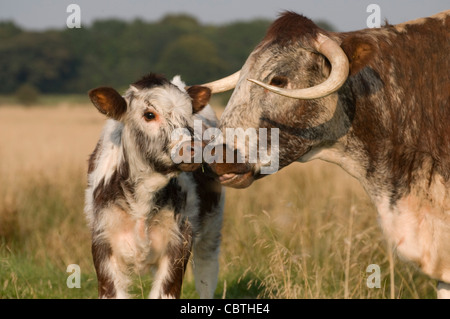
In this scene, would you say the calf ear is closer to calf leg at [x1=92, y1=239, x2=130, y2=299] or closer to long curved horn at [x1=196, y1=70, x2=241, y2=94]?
long curved horn at [x1=196, y1=70, x2=241, y2=94]

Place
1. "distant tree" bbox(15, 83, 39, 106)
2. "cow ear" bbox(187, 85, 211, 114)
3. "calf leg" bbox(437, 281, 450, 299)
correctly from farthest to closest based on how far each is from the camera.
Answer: "distant tree" bbox(15, 83, 39, 106)
"cow ear" bbox(187, 85, 211, 114)
"calf leg" bbox(437, 281, 450, 299)

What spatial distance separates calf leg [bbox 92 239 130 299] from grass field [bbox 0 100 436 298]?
0.18 m

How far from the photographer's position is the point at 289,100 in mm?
4453

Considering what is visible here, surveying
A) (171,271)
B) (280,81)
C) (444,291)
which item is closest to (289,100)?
(280,81)

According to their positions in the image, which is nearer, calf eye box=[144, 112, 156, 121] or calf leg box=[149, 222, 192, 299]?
calf eye box=[144, 112, 156, 121]

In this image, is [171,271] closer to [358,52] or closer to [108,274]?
[108,274]

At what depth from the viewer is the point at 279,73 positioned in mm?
4422

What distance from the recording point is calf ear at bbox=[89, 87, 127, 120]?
512 centimetres

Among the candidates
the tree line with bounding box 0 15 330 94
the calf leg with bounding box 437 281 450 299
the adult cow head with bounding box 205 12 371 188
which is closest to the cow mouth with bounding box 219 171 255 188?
the adult cow head with bounding box 205 12 371 188

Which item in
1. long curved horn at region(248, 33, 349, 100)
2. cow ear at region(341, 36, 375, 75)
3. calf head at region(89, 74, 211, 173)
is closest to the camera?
long curved horn at region(248, 33, 349, 100)

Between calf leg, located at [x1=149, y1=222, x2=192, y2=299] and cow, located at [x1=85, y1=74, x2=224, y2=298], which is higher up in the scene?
cow, located at [x1=85, y1=74, x2=224, y2=298]

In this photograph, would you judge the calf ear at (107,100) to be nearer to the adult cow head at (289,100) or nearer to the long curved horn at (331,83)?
the adult cow head at (289,100)
